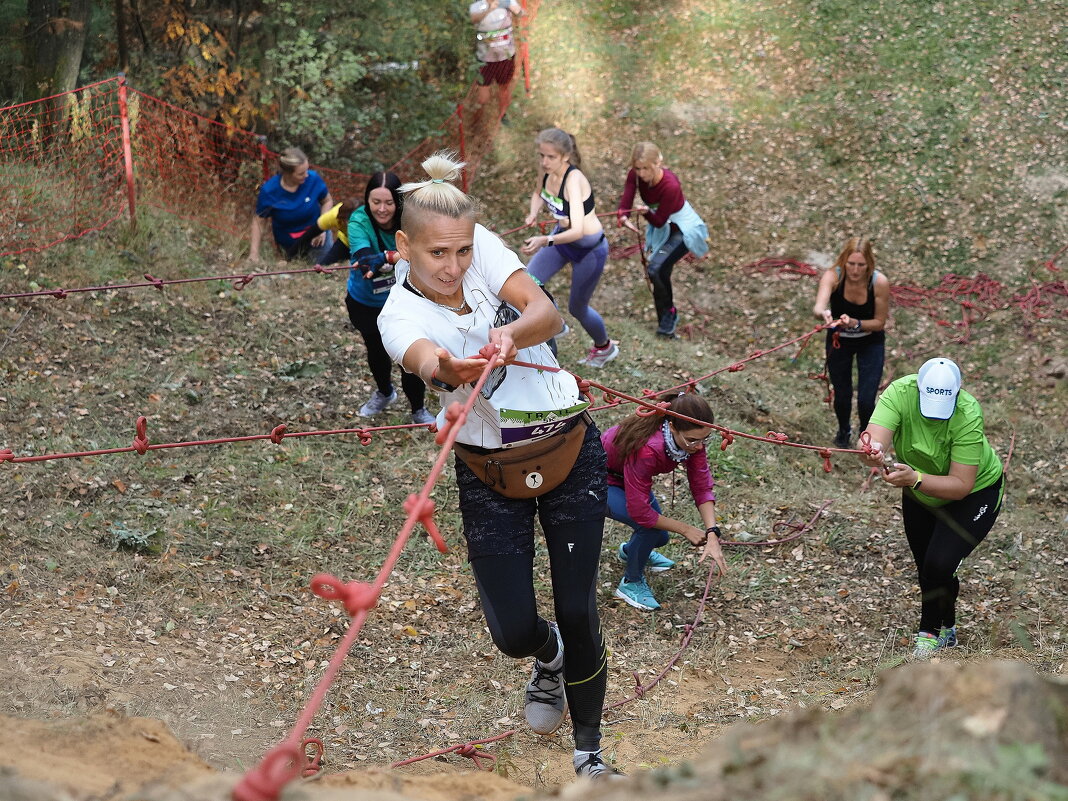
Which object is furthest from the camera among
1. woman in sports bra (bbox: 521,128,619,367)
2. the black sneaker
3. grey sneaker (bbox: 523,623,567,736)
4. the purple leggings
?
the black sneaker

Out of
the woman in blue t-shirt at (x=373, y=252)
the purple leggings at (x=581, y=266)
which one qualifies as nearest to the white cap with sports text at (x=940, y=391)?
the woman in blue t-shirt at (x=373, y=252)

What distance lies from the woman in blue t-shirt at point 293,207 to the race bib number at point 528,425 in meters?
6.39

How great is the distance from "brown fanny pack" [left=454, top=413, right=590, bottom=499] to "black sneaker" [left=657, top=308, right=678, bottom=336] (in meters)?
6.22

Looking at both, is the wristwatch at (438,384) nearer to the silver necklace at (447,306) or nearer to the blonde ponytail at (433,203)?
the silver necklace at (447,306)

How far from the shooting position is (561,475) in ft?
11.3

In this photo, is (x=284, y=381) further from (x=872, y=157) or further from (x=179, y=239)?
(x=872, y=157)

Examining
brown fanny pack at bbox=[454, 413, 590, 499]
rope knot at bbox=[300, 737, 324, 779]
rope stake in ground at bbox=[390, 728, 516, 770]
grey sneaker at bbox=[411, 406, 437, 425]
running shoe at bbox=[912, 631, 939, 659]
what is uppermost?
brown fanny pack at bbox=[454, 413, 590, 499]

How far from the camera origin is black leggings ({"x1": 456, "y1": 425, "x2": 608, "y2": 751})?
11.4ft

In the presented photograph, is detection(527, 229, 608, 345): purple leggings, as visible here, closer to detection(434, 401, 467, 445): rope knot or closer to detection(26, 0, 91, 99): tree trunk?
detection(434, 401, 467, 445): rope knot

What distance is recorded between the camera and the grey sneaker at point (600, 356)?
842 cm

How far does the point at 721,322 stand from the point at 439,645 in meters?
6.36

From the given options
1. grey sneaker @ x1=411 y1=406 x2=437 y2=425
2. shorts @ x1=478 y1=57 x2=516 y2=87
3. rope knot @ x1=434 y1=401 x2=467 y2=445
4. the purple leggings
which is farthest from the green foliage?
rope knot @ x1=434 y1=401 x2=467 y2=445

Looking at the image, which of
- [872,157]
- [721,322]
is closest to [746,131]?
[872,157]

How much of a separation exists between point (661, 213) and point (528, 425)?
5917 millimetres
